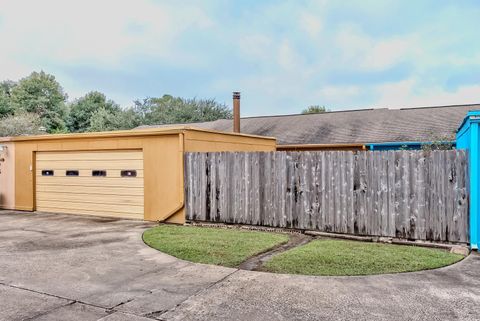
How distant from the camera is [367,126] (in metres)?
16.9

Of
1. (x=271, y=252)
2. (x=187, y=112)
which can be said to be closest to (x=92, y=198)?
(x=271, y=252)

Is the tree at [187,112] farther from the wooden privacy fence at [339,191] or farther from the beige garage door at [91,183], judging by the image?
the wooden privacy fence at [339,191]

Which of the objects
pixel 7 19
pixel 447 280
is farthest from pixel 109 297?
pixel 7 19

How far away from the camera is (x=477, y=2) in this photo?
10.6 meters

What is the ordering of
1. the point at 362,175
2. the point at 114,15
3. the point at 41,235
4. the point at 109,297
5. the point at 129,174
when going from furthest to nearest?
1. the point at 114,15
2. the point at 129,174
3. the point at 41,235
4. the point at 362,175
5. the point at 109,297

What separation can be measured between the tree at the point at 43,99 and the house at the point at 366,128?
1283 inches

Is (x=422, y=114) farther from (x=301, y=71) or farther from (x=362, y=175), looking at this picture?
(x=362, y=175)

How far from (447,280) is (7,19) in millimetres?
22235

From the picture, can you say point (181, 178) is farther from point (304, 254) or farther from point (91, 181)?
point (304, 254)

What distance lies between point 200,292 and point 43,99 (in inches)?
1854

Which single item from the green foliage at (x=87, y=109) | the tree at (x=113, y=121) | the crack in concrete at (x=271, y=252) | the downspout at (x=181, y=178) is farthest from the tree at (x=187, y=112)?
the crack in concrete at (x=271, y=252)

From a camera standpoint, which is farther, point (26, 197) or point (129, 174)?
point (26, 197)

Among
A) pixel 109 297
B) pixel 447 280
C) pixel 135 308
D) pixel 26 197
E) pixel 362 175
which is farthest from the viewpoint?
pixel 26 197

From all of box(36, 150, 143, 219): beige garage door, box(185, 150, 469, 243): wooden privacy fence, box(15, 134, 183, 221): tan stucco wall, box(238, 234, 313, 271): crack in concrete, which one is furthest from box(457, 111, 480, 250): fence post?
box(36, 150, 143, 219): beige garage door
